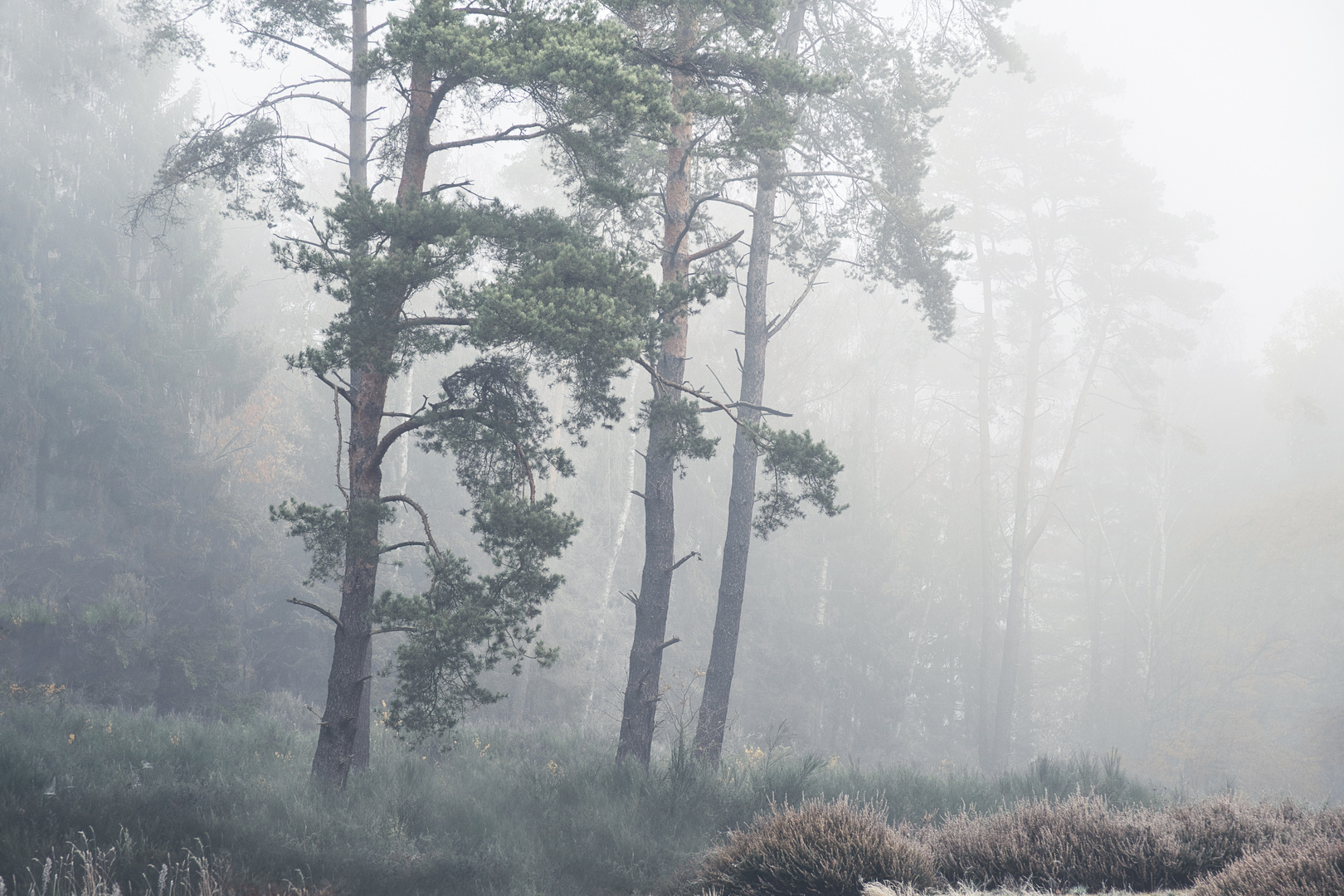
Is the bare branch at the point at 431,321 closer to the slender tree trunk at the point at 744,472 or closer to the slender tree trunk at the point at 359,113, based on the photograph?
the slender tree trunk at the point at 359,113

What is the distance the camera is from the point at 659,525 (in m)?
9.38

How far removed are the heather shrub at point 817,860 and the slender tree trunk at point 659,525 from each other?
3.43 metres

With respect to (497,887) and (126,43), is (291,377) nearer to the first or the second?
(126,43)

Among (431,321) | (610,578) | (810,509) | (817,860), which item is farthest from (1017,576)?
(431,321)

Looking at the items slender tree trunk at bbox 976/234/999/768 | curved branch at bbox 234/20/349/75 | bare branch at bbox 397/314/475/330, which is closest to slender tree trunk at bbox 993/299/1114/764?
slender tree trunk at bbox 976/234/999/768

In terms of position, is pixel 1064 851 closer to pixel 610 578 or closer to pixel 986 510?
pixel 610 578

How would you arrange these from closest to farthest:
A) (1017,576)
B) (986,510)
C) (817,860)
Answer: (817,860) < (1017,576) < (986,510)

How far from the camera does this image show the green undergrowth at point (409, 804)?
5812 millimetres

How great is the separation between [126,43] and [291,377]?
11.4 metres

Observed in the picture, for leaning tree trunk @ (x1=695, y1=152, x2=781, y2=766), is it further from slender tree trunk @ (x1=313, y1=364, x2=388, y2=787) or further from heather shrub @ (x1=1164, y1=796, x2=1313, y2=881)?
heather shrub @ (x1=1164, y1=796, x2=1313, y2=881)

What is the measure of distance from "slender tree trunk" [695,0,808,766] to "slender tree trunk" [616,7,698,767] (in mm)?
1066

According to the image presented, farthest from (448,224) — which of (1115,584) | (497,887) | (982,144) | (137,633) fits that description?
(1115,584)

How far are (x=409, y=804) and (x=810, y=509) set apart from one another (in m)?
20.5

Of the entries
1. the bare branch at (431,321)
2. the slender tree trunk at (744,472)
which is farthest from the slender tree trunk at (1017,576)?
the bare branch at (431,321)
